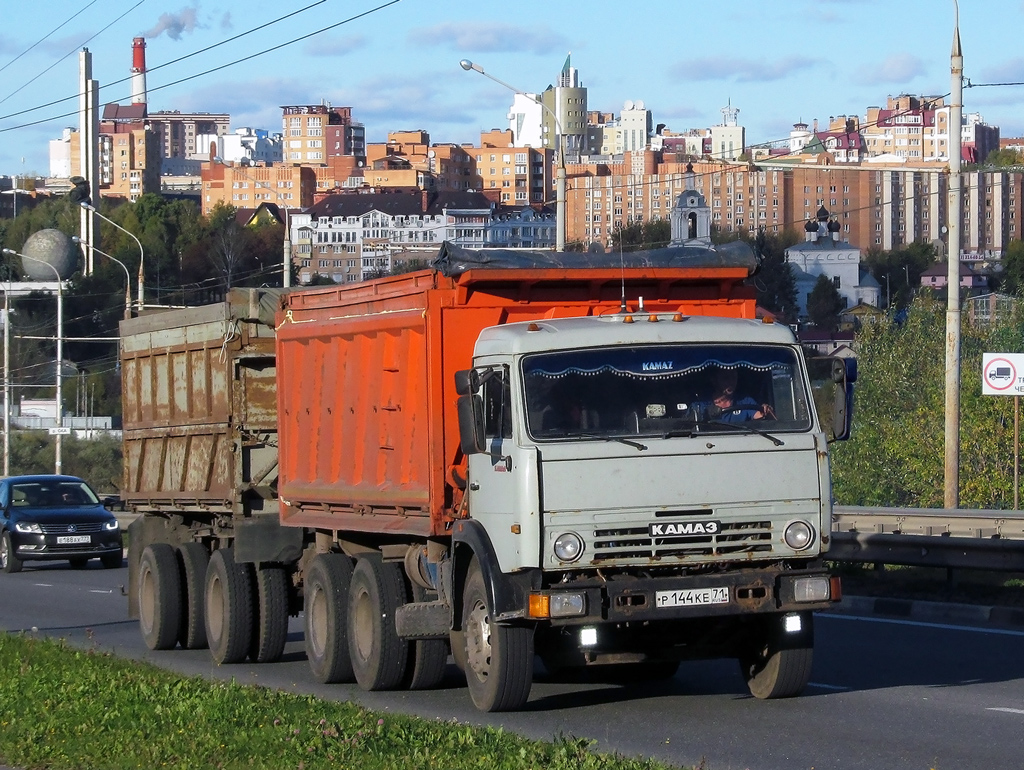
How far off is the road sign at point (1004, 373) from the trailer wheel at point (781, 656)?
13.0m

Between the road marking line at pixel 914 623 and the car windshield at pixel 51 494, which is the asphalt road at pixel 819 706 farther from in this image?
the car windshield at pixel 51 494

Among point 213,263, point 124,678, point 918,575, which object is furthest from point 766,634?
point 213,263

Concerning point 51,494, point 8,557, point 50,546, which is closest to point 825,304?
point 51,494

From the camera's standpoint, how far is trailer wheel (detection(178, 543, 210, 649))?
14.1 meters

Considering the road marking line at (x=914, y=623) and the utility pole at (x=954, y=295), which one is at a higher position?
the utility pole at (x=954, y=295)

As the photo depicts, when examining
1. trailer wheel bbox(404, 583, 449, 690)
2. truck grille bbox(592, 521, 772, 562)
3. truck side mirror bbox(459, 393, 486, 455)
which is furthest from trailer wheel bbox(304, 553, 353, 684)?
truck grille bbox(592, 521, 772, 562)

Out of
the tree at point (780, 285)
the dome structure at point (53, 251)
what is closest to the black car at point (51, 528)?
the dome structure at point (53, 251)

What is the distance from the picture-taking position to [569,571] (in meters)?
8.98

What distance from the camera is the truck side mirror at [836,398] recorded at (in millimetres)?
9484

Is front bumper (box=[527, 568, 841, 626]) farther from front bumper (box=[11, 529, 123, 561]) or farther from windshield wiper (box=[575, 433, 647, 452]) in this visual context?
front bumper (box=[11, 529, 123, 561])

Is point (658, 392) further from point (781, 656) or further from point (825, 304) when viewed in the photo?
point (825, 304)

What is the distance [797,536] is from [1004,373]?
1410cm

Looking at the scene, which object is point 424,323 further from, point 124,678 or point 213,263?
point 213,263

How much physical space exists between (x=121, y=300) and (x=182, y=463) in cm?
9880
